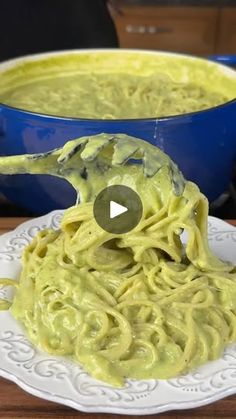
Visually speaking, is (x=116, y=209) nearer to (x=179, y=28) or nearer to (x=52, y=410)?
(x=52, y=410)

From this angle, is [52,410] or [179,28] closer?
[52,410]

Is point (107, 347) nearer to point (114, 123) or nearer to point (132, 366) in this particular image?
point (132, 366)

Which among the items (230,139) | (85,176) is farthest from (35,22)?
(85,176)

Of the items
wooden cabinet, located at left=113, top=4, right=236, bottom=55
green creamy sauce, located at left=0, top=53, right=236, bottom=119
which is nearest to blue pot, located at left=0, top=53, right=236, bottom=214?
green creamy sauce, located at left=0, top=53, right=236, bottom=119
